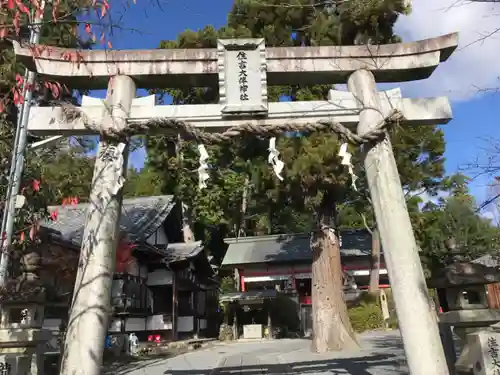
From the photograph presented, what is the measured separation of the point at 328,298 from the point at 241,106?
8.69 m

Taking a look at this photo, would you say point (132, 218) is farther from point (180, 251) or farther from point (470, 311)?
point (470, 311)

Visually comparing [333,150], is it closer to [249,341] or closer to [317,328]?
[317,328]

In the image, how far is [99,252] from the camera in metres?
4.72

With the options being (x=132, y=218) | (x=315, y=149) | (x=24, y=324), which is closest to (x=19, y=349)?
(x=24, y=324)

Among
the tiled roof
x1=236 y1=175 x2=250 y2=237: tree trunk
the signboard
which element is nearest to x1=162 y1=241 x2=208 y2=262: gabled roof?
the tiled roof

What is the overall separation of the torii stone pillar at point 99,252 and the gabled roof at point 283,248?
21215 mm

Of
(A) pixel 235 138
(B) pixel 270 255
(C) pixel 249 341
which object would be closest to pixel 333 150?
(A) pixel 235 138

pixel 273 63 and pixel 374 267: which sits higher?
pixel 273 63

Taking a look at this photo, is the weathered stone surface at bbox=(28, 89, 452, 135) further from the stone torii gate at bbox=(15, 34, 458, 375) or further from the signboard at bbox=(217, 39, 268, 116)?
the signboard at bbox=(217, 39, 268, 116)

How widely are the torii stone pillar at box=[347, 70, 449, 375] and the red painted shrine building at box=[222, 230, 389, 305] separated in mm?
20642

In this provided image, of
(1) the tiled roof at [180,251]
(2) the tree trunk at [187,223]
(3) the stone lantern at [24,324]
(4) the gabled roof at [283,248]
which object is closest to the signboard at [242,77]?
(3) the stone lantern at [24,324]

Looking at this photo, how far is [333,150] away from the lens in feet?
39.0

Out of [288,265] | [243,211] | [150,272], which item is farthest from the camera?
[243,211]

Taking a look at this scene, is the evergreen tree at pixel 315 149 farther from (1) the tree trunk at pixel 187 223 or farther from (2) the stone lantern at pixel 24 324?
(1) the tree trunk at pixel 187 223
